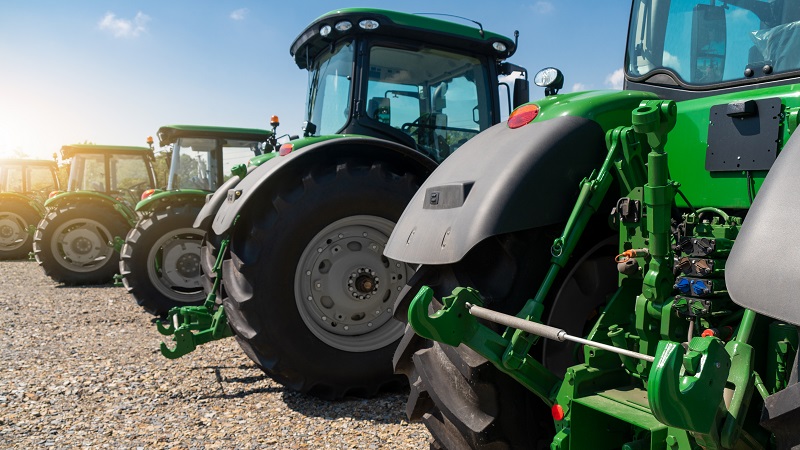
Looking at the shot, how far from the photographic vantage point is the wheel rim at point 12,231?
12.4 meters

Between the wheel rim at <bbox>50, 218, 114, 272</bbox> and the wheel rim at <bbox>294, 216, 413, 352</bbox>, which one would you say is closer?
the wheel rim at <bbox>294, 216, 413, 352</bbox>

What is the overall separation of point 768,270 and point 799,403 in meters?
0.25

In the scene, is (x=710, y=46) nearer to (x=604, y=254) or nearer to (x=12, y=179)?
(x=604, y=254)

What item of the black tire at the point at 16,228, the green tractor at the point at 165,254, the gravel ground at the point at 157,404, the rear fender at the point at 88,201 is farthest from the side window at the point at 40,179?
the gravel ground at the point at 157,404

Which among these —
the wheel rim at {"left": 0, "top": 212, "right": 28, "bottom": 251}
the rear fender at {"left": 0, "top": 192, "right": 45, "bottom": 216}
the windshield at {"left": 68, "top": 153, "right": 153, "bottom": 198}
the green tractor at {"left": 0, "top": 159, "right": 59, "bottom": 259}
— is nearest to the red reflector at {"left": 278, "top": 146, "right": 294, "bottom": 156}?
the windshield at {"left": 68, "top": 153, "right": 153, "bottom": 198}

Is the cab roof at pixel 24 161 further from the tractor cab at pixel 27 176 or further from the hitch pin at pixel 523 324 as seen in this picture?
the hitch pin at pixel 523 324

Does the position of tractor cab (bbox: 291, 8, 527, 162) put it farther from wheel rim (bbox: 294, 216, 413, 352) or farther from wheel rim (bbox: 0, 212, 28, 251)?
wheel rim (bbox: 0, 212, 28, 251)

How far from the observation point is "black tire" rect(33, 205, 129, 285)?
8.80 meters

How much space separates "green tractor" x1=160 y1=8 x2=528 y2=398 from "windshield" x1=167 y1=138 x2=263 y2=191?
11.4 feet

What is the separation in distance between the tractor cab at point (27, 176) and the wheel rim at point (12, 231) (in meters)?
0.78

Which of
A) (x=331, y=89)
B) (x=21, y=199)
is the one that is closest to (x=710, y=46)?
(x=331, y=89)

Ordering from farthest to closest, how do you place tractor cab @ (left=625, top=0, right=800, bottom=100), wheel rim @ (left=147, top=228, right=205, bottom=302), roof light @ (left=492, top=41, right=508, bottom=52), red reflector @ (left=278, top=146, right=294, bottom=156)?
wheel rim @ (left=147, top=228, right=205, bottom=302) < roof light @ (left=492, top=41, right=508, bottom=52) < red reflector @ (left=278, top=146, right=294, bottom=156) < tractor cab @ (left=625, top=0, right=800, bottom=100)

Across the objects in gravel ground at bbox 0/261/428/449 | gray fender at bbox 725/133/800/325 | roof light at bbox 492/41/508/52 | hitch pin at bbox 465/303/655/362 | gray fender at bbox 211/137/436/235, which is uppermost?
roof light at bbox 492/41/508/52

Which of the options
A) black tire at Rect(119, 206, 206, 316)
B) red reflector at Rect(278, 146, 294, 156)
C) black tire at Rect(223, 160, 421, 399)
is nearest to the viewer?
black tire at Rect(223, 160, 421, 399)
